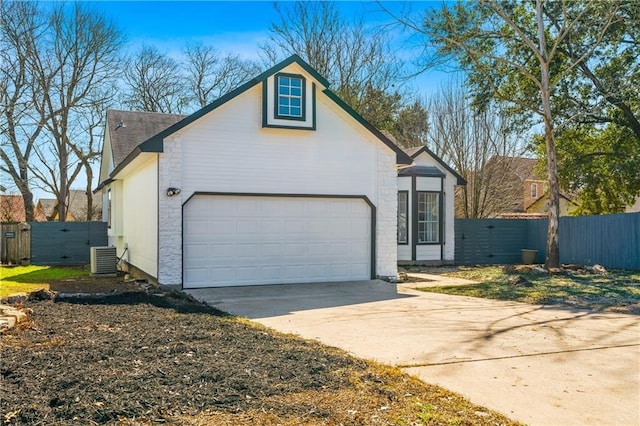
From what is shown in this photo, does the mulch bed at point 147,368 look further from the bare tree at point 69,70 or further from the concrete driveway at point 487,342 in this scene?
the bare tree at point 69,70

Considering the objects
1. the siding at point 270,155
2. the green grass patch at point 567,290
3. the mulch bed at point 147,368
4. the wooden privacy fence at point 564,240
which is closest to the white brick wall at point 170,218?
the siding at point 270,155

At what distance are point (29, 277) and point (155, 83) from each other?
1930 centimetres

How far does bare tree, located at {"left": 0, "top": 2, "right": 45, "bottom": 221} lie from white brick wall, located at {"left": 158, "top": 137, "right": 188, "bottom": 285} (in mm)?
14299

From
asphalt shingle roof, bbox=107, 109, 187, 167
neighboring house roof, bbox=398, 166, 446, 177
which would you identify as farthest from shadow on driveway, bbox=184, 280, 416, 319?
asphalt shingle roof, bbox=107, 109, 187, 167

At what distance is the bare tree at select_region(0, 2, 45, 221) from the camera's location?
2264 centimetres

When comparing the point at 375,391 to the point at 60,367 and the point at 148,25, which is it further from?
the point at 148,25

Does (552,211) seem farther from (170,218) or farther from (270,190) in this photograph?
(170,218)

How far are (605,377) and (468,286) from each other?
26.6 feet

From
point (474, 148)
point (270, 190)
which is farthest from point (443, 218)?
point (270, 190)

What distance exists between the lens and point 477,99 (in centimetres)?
1981

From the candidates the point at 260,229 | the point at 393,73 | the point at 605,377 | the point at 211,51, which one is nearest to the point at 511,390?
the point at 605,377

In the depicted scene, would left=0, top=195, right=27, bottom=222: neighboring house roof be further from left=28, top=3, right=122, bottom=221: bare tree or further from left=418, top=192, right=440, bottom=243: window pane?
left=418, top=192, right=440, bottom=243: window pane

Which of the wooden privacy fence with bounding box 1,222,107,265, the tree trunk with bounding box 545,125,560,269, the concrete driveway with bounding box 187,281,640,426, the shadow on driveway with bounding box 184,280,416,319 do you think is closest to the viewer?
the concrete driveway with bounding box 187,281,640,426

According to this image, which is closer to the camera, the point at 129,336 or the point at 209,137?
the point at 129,336
